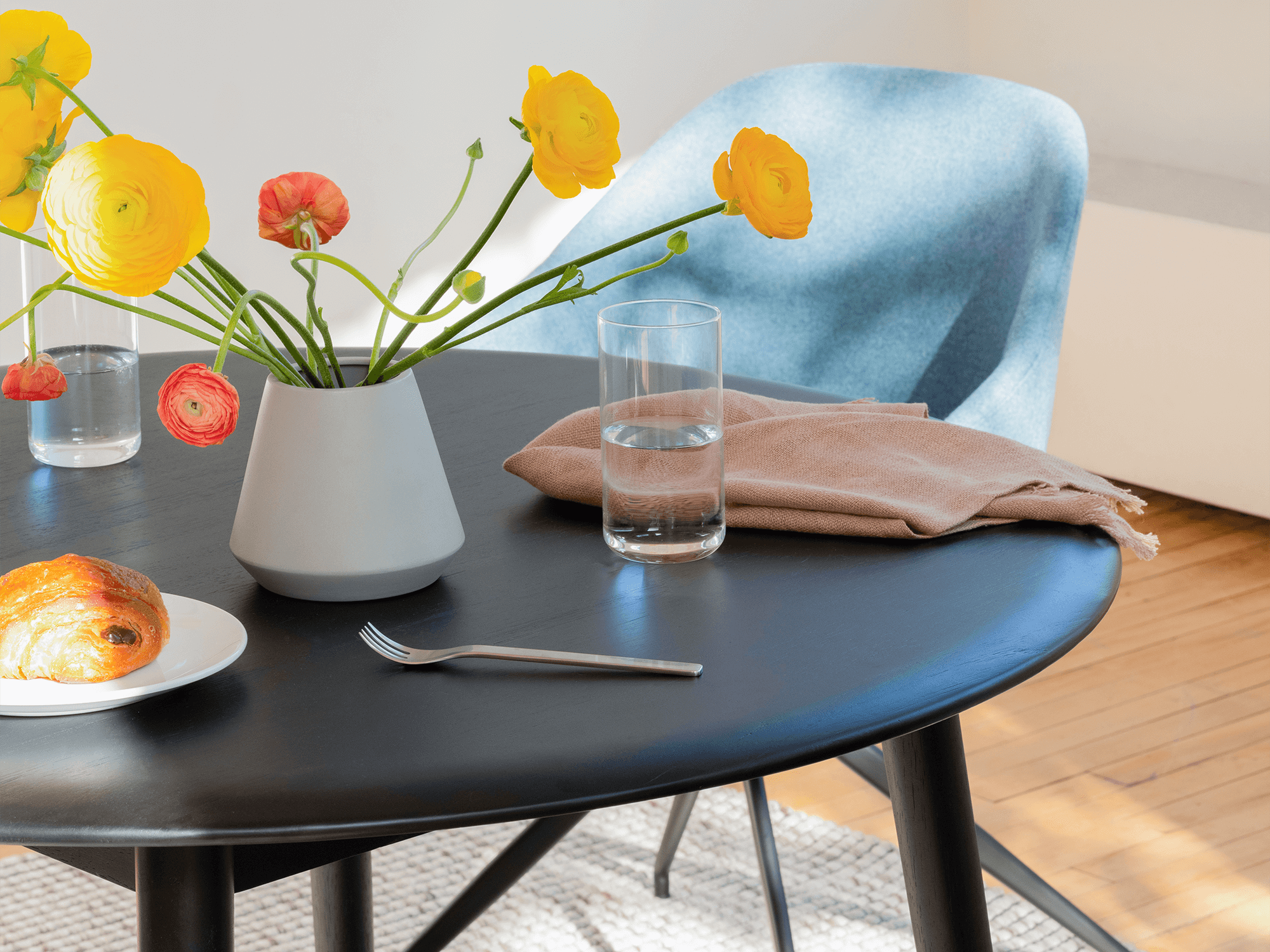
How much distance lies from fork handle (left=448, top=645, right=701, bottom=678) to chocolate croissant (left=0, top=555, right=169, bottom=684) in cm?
14

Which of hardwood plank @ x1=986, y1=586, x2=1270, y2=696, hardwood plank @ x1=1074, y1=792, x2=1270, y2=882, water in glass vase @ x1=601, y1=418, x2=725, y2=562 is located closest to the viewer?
water in glass vase @ x1=601, y1=418, x2=725, y2=562

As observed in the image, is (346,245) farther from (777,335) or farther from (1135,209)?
(1135,209)

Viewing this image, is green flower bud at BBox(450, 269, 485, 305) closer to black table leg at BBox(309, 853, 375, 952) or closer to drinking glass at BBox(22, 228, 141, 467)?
drinking glass at BBox(22, 228, 141, 467)

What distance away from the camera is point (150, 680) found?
2.07 ft

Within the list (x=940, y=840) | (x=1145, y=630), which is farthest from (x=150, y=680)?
(x=1145, y=630)

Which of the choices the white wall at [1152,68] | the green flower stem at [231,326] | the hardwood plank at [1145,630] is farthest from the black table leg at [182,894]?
the white wall at [1152,68]

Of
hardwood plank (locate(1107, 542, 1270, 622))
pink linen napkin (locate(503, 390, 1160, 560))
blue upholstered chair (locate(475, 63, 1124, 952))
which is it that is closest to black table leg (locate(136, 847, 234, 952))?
pink linen napkin (locate(503, 390, 1160, 560))

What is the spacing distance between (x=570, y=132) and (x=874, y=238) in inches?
44.0

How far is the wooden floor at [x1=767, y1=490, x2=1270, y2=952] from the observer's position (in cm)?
162

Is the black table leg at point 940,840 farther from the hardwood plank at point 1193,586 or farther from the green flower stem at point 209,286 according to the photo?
the hardwood plank at point 1193,586

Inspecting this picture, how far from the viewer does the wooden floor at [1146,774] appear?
5.32ft

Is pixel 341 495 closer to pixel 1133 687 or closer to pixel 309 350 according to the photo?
pixel 309 350

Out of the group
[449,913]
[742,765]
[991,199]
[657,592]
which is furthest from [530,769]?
[991,199]

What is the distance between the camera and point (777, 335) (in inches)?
68.1
